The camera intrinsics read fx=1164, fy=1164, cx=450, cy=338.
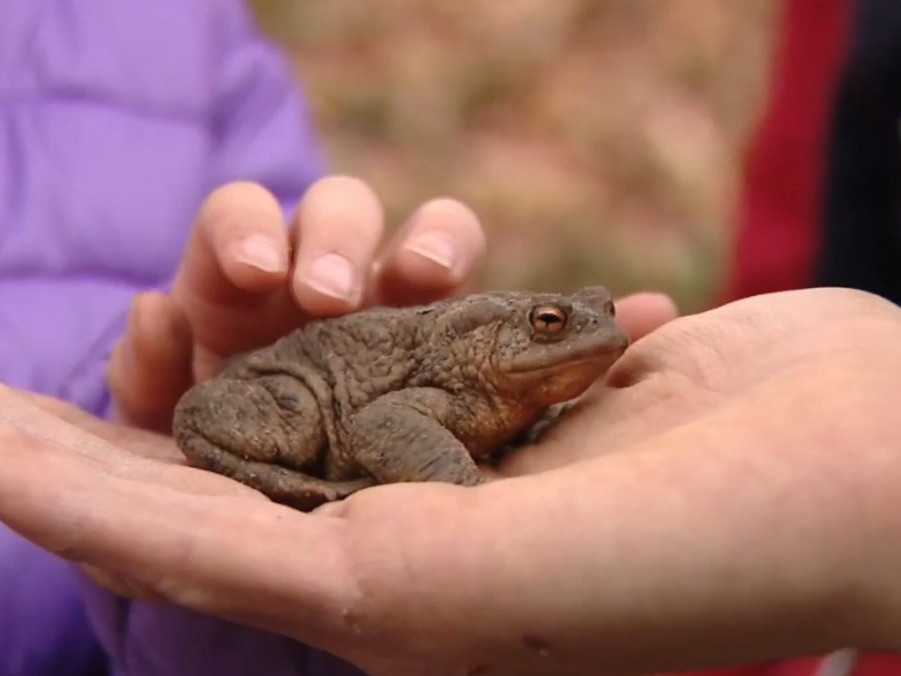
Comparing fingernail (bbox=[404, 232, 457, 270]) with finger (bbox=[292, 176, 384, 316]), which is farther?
fingernail (bbox=[404, 232, 457, 270])

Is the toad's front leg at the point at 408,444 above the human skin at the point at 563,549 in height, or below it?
below

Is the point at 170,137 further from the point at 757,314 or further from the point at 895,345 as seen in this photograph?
the point at 895,345

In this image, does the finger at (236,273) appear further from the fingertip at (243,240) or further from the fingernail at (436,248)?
the fingernail at (436,248)

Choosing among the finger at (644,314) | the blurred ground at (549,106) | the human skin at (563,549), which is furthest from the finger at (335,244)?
the blurred ground at (549,106)

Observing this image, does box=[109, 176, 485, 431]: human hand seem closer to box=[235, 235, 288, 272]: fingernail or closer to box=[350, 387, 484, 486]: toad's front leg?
box=[235, 235, 288, 272]: fingernail

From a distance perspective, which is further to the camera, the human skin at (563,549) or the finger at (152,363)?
the finger at (152,363)

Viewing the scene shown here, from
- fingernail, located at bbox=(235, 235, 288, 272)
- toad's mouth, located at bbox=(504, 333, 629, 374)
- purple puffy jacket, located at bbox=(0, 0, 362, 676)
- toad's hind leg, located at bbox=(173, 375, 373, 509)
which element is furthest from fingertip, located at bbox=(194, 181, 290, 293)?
purple puffy jacket, located at bbox=(0, 0, 362, 676)

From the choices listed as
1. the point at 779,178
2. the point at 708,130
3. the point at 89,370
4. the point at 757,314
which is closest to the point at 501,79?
the point at 708,130
